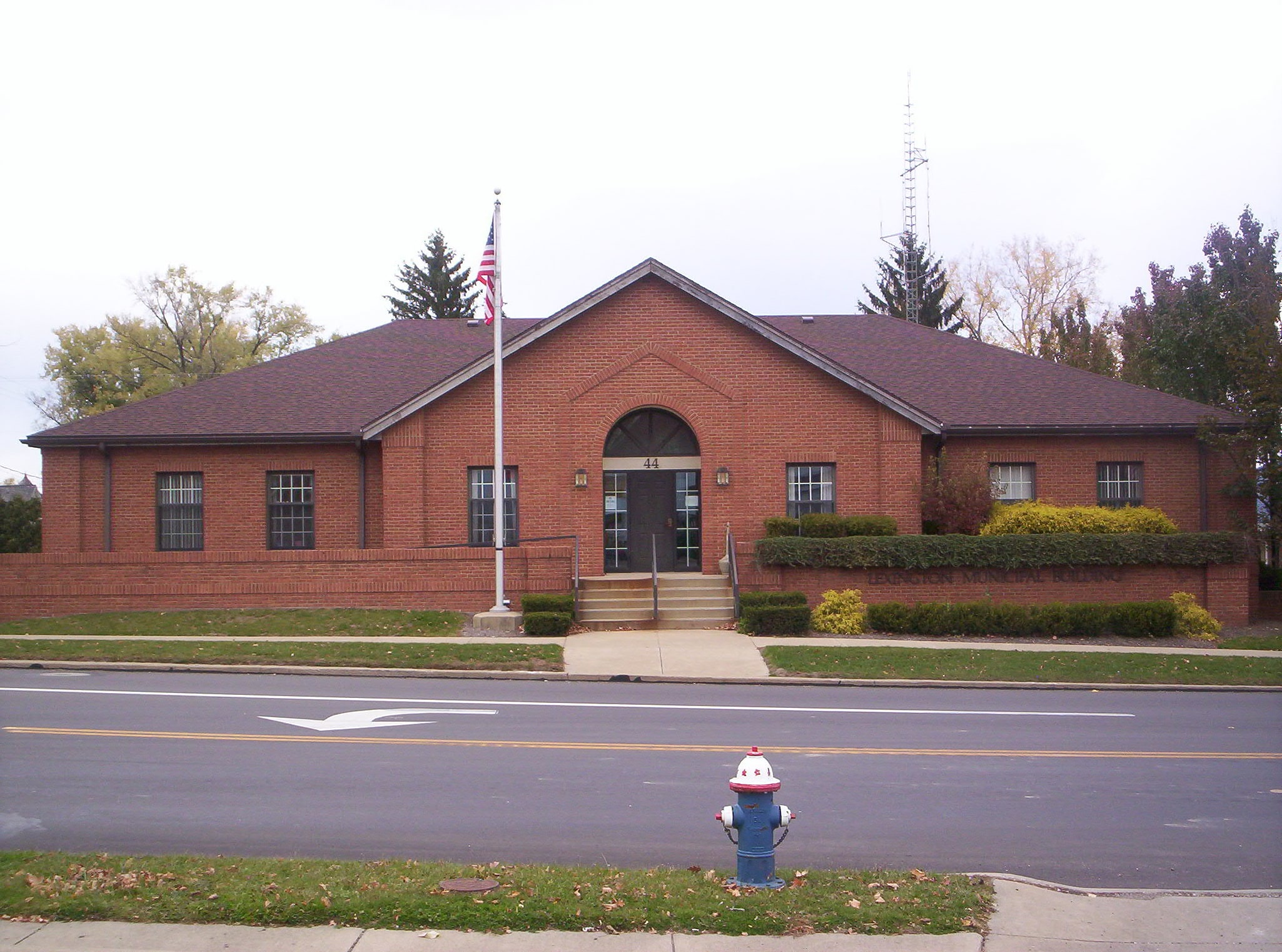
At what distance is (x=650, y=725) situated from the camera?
1294 centimetres

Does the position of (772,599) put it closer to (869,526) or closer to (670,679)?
(869,526)

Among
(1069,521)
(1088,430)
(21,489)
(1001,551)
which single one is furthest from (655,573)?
(21,489)

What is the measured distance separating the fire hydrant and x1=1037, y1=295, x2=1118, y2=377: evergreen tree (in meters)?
→ 38.9

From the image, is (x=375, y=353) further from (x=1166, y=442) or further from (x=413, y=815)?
(x=413, y=815)

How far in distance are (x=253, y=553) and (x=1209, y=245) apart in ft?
97.4

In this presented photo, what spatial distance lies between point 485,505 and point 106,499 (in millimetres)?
8502

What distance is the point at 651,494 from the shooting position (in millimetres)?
25109

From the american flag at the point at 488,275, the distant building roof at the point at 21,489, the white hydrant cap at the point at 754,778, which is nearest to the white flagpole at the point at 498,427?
the american flag at the point at 488,275

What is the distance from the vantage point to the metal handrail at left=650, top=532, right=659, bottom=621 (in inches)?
848

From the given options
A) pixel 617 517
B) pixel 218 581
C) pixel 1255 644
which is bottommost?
pixel 1255 644

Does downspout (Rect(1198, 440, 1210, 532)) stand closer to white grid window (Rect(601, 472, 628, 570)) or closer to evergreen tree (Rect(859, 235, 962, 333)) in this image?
white grid window (Rect(601, 472, 628, 570))

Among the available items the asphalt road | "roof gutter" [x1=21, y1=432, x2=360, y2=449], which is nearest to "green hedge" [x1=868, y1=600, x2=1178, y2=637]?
the asphalt road

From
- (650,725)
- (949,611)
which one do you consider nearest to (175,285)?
(949,611)

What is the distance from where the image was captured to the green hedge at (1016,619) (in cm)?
2108
